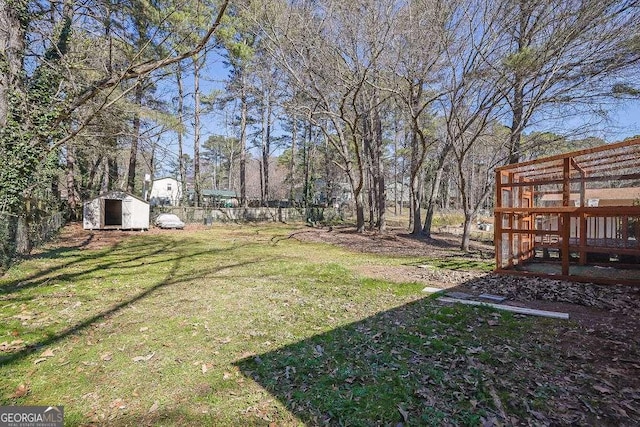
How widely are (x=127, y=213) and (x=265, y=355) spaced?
14.0m

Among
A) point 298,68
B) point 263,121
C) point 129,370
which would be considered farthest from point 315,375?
point 263,121

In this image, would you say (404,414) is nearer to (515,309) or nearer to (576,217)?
(515,309)

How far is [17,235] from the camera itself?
637 cm

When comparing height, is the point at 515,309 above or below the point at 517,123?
below

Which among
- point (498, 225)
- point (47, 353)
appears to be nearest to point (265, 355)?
point (47, 353)

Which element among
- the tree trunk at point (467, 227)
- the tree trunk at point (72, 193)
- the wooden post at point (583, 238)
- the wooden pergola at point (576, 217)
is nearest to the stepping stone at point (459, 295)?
the wooden pergola at point (576, 217)

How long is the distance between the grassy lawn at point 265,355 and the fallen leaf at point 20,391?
12 mm

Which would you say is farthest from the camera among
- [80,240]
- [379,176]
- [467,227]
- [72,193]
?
[379,176]

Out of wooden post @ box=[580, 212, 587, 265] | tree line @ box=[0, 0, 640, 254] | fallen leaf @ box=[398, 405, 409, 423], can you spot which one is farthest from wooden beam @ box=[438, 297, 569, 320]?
tree line @ box=[0, 0, 640, 254]

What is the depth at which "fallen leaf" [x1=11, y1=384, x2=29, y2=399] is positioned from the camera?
7.78ft

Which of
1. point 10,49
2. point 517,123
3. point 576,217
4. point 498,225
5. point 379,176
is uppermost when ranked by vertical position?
point 10,49

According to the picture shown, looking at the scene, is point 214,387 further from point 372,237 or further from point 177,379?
point 372,237

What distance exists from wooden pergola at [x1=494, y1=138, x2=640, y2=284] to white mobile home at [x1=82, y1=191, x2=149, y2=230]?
1441 cm

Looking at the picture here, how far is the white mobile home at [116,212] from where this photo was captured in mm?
13586
